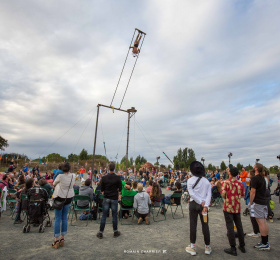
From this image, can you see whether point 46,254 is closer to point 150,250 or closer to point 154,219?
point 150,250

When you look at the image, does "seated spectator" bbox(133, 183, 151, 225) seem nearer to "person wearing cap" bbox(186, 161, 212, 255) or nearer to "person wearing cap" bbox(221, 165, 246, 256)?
"person wearing cap" bbox(186, 161, 212, 255)

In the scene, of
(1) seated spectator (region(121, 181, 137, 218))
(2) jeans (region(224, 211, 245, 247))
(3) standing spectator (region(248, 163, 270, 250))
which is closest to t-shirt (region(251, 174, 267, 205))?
(3) standing spectator (region(248, 163, 270, 250))

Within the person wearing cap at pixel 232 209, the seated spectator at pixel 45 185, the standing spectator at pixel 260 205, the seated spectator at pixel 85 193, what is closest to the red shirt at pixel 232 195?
the person wearing cap at pixel 232 209

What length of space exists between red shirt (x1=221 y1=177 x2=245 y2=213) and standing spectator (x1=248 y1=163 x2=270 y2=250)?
30 cm

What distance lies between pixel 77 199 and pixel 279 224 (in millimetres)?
6214

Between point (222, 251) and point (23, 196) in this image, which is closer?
point (222, 251)

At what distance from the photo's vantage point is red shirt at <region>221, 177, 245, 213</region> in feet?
12.8

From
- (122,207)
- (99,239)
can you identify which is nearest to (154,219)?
(122,207)

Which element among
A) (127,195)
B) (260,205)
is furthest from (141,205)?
(260,205)

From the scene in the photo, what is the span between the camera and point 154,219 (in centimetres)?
670

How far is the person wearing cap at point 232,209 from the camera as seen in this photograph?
12.6 ft

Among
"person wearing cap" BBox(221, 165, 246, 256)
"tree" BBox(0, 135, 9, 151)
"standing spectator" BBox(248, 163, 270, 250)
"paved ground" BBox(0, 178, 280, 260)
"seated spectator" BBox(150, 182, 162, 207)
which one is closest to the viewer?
"paved ground" BBox(0, 178, 280, 260)

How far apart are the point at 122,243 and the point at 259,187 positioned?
10.4ft

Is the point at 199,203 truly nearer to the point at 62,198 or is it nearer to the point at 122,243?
the point at 122,243
